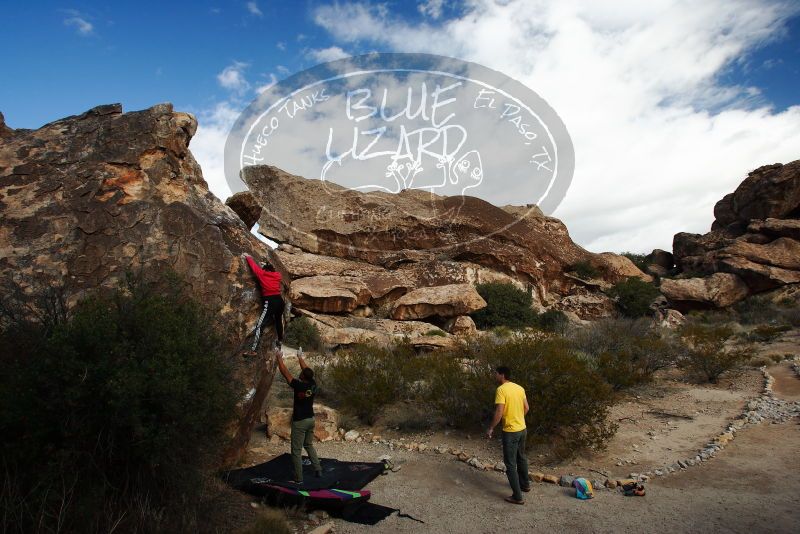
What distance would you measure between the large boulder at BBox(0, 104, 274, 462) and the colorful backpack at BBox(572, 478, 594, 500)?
378 cm

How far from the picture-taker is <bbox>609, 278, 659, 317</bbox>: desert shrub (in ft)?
83.8

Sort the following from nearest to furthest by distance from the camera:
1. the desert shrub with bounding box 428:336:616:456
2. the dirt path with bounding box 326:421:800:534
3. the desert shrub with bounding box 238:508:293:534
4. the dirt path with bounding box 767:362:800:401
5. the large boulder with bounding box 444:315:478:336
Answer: the desert shrub with bounding box 238:508:293:534 → the dirt path with bounding box 326:421:800:534 → the desert shrub with bounding box 428:336:616:456 → the dirt path with bounding box 767:362:800:401 → the large boulder with bounding box 444:315:478:336

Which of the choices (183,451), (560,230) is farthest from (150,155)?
(560,230)

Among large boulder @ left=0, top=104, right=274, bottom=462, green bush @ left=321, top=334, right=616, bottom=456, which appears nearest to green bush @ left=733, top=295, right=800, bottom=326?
green bush @ left=321, top=334, right=616, bottom=456

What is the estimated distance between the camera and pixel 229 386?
478 cm

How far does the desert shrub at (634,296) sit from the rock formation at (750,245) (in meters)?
1.03

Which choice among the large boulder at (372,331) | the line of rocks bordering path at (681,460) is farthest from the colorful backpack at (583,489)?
the large boulder at (372,331)

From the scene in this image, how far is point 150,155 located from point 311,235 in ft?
68.3

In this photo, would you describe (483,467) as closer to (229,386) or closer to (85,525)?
(229,386)

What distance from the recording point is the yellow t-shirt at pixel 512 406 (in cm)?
529

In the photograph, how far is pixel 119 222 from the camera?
18.2 feet

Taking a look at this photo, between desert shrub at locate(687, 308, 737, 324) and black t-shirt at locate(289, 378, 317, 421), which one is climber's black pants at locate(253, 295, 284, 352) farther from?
desert shrub at locate(687, 308, 737, 324)

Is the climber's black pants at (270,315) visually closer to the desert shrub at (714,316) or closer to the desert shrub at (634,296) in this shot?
the desert shrub at (714,316)

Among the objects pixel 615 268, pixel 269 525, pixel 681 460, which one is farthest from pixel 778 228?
pixel 269 525
